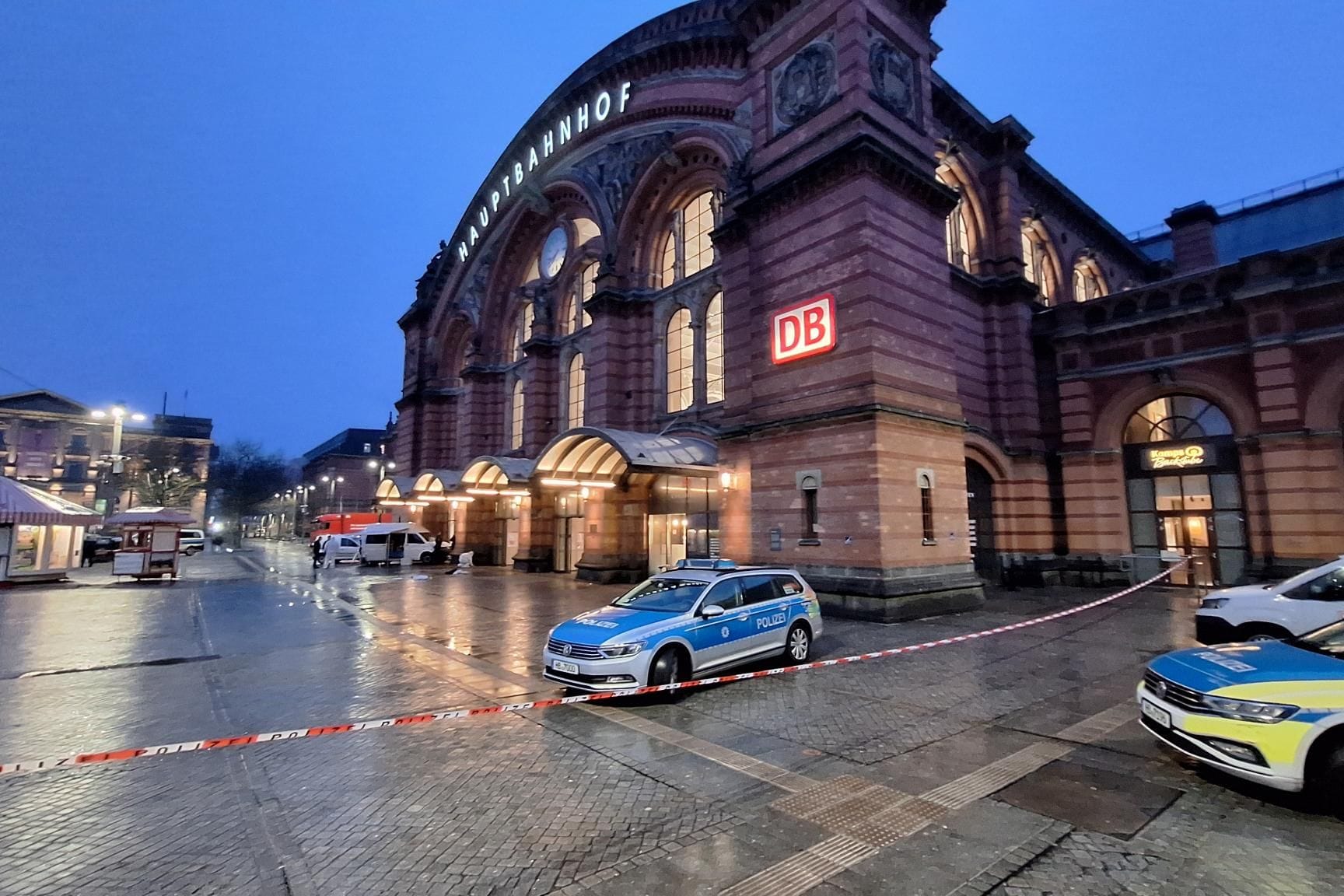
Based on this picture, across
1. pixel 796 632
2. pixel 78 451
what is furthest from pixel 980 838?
pixel 78 451

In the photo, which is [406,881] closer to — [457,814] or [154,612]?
[457,814]

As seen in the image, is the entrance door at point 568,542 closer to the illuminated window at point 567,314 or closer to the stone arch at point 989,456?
the illuminated window at point 567,314

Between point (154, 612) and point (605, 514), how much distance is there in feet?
44.2

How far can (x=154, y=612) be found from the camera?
16641mm

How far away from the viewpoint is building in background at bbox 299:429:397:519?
90.6 meters

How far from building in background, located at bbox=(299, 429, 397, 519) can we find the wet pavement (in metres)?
84.8

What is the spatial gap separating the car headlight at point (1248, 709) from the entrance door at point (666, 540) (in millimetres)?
17609

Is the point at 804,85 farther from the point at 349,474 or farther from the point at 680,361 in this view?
the point at 349,474

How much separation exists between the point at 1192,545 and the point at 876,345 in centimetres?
1337

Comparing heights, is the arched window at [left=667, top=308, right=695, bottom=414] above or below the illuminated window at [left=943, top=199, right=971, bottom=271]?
below

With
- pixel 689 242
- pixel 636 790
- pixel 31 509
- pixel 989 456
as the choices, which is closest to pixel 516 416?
pixel 689 242

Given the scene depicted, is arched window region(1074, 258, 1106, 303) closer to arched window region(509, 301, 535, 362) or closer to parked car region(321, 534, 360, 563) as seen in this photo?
arched window region(509, 301, 535, 362)

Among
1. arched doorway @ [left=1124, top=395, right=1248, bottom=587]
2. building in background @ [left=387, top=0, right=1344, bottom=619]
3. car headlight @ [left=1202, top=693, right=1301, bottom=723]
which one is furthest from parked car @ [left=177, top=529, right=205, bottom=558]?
car headlight @ [left=1202, top=693, right=1301, bottom=723]

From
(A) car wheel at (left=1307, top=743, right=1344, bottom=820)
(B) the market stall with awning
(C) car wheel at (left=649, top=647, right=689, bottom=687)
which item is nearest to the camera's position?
(A) car wheel at (left=1307, top=743, right=1344, bottom=820)
